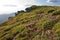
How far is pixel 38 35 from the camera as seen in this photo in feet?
323

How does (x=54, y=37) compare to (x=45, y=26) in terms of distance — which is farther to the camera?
(x=45, y=26)

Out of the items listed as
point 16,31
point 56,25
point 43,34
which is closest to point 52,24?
point 56,25

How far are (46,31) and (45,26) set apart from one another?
23.7ft

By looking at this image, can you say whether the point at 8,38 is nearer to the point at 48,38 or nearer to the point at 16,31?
the point at 16,31

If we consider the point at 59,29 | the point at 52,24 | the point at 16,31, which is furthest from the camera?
the point at 16,31

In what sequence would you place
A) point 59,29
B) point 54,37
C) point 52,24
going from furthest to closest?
point 52,24 → point 59,29 → point 54,37

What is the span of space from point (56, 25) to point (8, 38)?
25.6 metres

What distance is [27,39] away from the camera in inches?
3976

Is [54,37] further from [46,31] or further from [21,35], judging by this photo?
[21,35]

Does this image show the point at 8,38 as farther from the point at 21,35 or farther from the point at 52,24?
the point at 52,24

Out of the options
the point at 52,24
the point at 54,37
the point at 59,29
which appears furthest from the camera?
the point at 52,24

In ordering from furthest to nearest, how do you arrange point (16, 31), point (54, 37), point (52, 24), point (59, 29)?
point (16, 31) < point (52, 24) < point (59, 29) < point (54, 37)

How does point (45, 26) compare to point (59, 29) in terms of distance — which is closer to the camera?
point (59, 29)

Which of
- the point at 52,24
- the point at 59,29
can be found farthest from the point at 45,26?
the point at 59,29
